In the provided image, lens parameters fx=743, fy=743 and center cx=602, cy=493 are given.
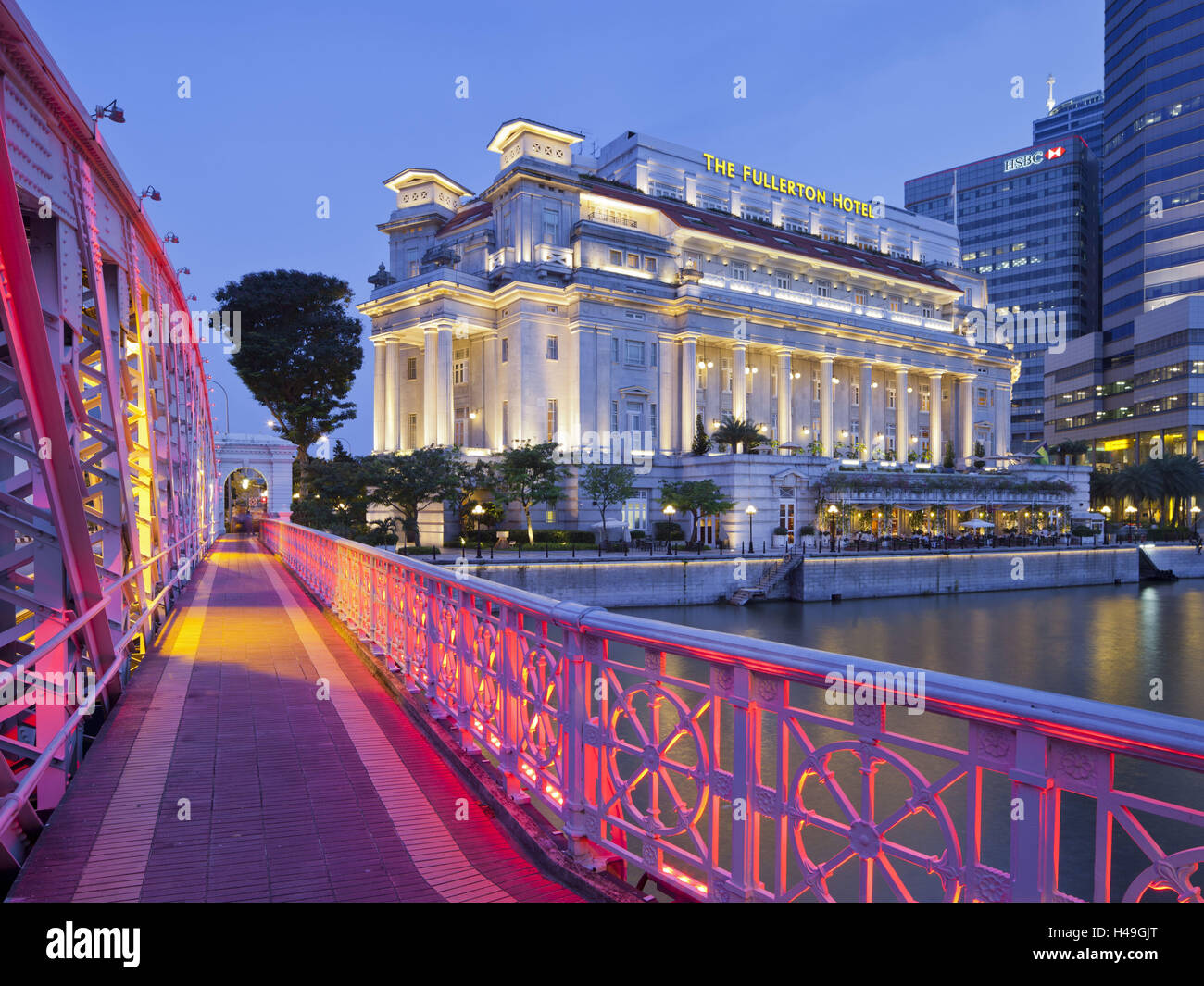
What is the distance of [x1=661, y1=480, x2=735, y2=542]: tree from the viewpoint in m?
41.2

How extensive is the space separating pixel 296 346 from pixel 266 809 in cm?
5019

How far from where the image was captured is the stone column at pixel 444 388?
156 feet

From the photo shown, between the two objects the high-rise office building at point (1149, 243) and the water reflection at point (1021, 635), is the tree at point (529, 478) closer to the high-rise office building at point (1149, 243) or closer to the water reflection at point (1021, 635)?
the water reflection at point (1021, 635)

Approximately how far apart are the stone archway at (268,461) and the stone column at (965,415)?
5670 cm

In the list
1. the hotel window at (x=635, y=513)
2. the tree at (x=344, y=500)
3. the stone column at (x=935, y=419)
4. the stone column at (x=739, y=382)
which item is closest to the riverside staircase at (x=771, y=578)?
the hotel window at (x=635, y=513)

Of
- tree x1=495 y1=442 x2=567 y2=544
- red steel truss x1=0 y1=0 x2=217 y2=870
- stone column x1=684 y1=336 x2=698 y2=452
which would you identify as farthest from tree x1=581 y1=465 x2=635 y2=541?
Result: red steel truss x1=0 y1=0 x2=217 y2=870

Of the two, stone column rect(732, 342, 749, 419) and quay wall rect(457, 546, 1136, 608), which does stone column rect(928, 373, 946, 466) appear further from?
stone column rect(732, 342, 749, 419)

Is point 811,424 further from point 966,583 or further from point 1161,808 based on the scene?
point 1161,808

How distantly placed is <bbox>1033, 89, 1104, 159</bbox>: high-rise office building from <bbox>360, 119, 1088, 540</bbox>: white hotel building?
3390 inches

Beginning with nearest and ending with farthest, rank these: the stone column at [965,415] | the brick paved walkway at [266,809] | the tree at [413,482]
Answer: the brick paved walkway at [266,809] < the tree at [413,482] < the stone column at [965,415]

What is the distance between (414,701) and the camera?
21.6ft

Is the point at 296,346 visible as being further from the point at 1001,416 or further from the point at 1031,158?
the point at 1031,158

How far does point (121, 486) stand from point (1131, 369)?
98.3m

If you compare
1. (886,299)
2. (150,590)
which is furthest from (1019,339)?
(150,590)
